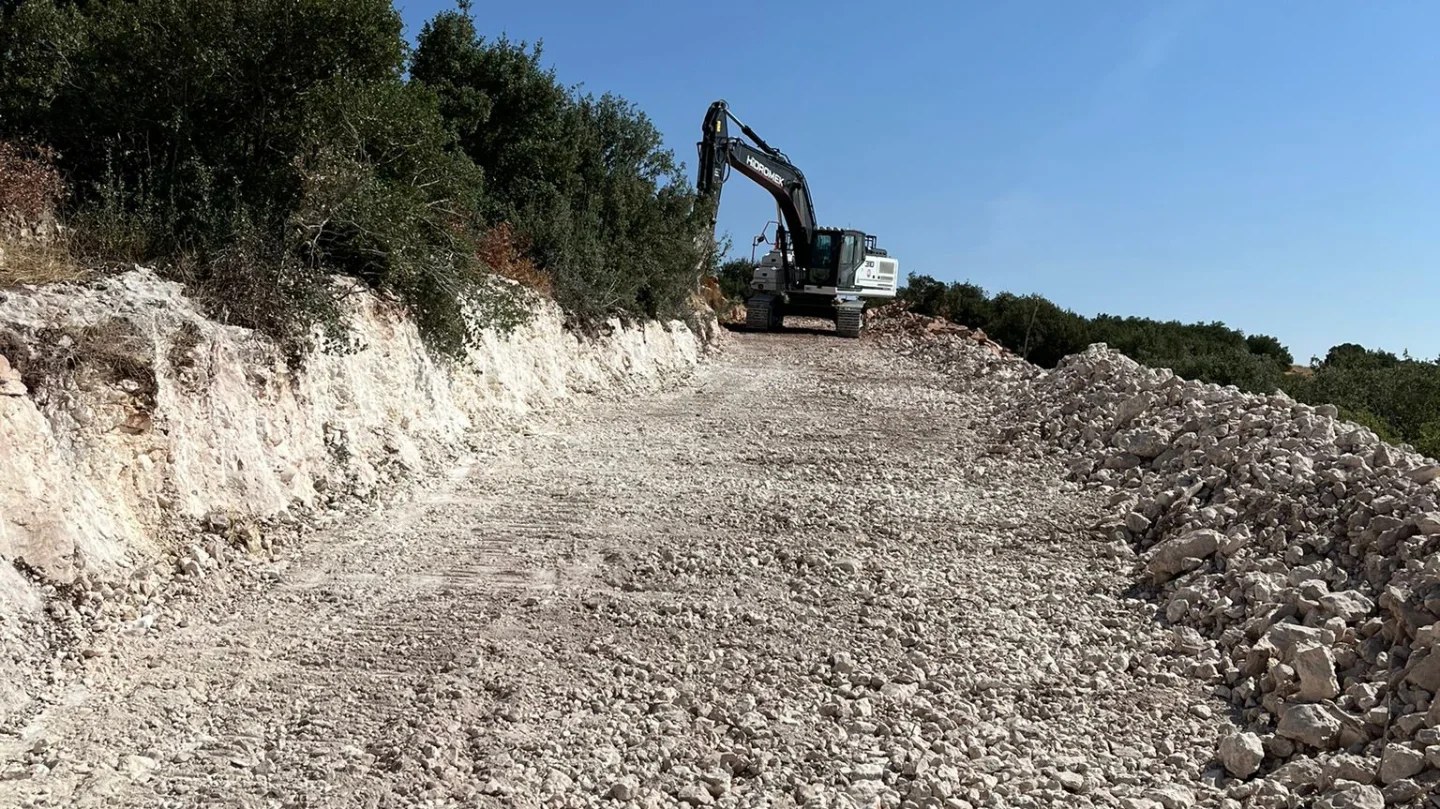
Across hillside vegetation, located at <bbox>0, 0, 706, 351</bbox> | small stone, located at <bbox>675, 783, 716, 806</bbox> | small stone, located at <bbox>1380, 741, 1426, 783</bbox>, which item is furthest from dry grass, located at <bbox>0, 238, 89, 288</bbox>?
small stone, located at <bbox>1380, 741, 1426, 783</bbox>

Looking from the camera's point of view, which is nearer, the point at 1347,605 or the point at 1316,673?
the point at 1316,673

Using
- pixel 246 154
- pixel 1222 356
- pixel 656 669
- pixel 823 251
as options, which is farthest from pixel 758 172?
pixel 656 669

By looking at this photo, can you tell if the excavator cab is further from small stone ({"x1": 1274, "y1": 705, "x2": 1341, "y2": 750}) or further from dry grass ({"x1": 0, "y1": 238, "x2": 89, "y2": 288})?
small stone ({"x1": 1274, "y1": 705, "x2": 1341, "y2": 750})

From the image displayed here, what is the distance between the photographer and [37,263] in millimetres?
6215

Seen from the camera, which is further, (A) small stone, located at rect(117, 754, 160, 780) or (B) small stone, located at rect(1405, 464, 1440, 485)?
(B) small stone, located at rect(1405, 464, 1440, 485)

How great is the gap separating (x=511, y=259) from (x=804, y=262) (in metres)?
13.5

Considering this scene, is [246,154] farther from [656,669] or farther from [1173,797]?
[1173,797]

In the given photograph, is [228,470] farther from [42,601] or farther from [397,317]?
[397,317]

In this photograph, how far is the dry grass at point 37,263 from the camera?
5898mm

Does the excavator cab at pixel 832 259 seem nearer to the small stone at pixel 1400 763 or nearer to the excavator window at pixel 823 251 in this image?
the excavator window at pixel 823 251

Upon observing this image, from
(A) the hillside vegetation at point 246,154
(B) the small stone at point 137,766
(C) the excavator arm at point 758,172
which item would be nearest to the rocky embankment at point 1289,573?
(B) the small stone at point 137,766

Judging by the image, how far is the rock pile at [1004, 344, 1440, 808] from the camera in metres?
3.87

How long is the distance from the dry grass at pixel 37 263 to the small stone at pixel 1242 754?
6795mm

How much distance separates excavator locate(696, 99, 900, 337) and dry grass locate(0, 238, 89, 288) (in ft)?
59.9
